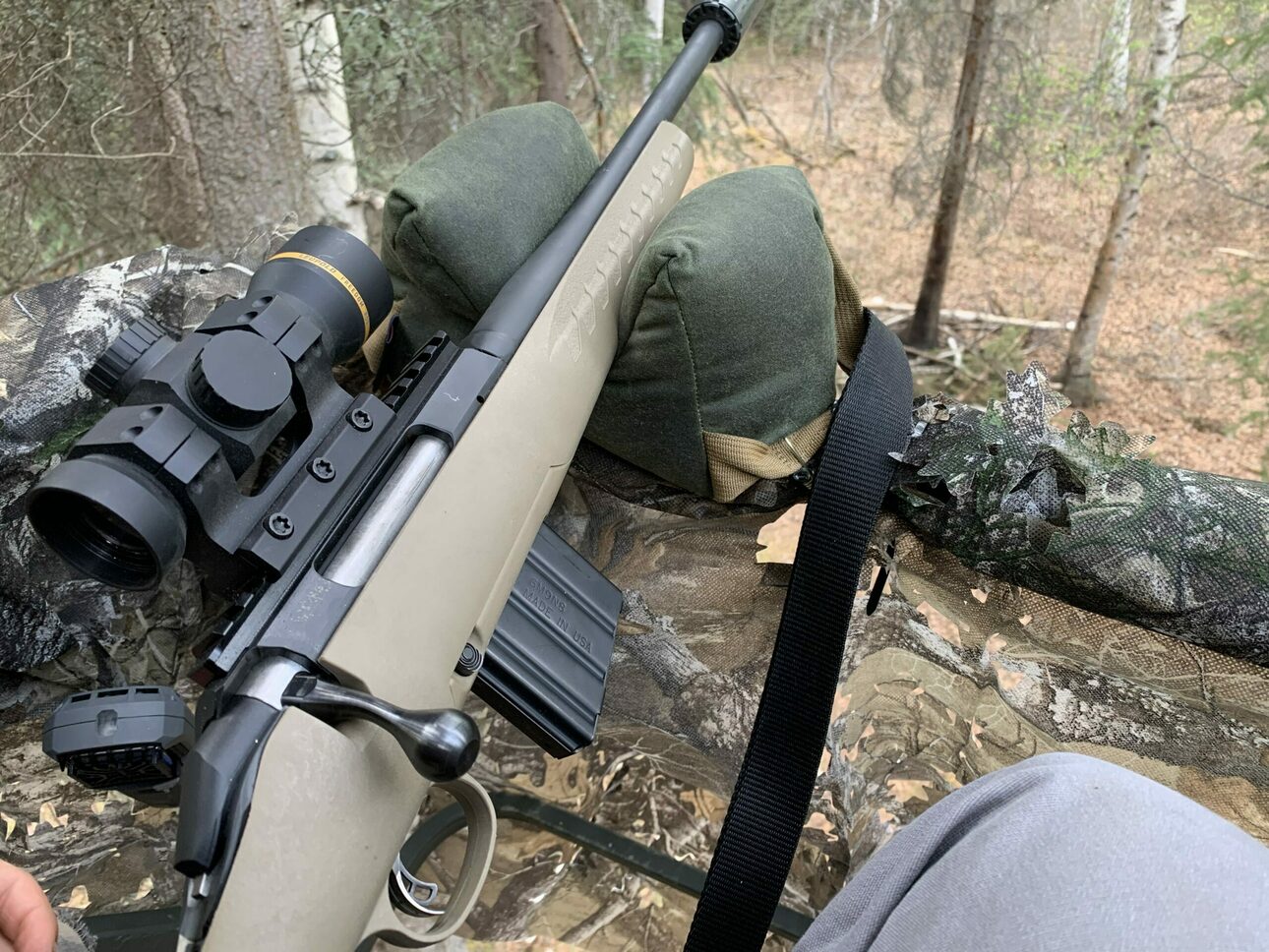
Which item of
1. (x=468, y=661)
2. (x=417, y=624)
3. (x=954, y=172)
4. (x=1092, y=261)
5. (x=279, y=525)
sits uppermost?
(x=279, y=525)

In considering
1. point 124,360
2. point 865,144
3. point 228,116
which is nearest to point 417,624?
point 124,360

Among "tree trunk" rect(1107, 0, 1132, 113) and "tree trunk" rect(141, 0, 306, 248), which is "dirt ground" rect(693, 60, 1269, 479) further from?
"tree trunk" rect(141, 0, 306, 248)

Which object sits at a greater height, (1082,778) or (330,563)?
(330,563)

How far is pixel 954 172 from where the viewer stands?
4.79 m

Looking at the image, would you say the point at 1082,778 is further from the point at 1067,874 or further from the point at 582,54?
the point at 582,54

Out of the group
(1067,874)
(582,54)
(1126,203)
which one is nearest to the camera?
(1067,874)

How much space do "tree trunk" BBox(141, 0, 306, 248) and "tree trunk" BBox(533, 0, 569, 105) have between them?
151cm

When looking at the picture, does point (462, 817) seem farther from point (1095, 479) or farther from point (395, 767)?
point (1095, 479)

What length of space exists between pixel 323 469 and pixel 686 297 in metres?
0.48

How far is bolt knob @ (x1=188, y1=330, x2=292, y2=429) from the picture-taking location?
Answer: 0.90m

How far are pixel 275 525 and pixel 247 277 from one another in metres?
0.59

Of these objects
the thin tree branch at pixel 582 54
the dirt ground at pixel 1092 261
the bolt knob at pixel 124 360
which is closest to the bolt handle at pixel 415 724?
the bolt knob at pixel 124 360

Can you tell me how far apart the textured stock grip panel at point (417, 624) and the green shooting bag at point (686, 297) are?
95 mm

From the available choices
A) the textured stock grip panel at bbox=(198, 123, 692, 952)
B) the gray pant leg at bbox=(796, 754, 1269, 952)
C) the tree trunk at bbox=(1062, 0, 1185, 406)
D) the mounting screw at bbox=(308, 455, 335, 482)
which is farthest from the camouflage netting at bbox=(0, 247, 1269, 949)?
the tree trunk at bbox=(1062, 0, 1185, 406)
